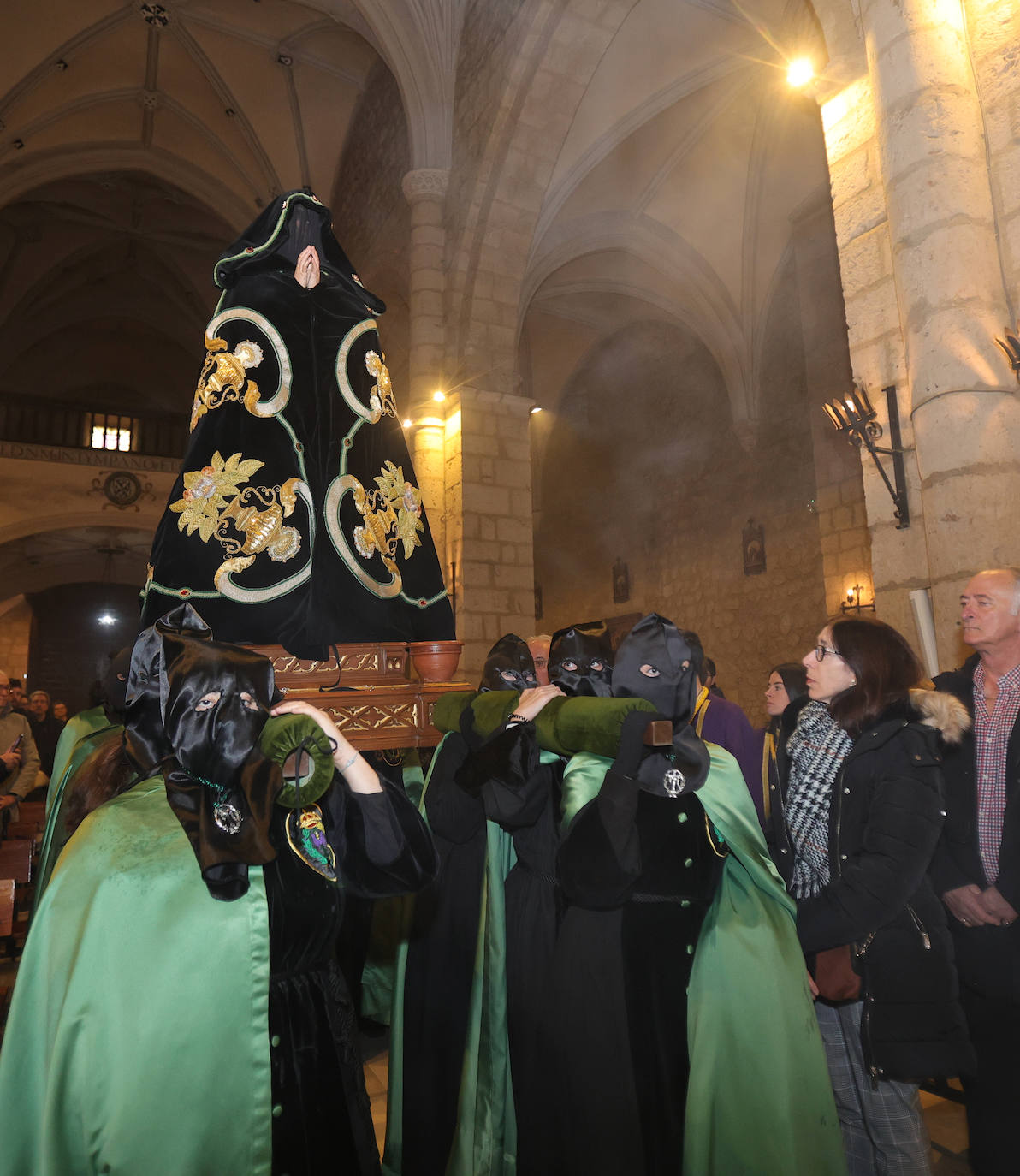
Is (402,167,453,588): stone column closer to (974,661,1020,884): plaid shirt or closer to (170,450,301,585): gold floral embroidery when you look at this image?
(170,450,301,585): gold floral embroidery

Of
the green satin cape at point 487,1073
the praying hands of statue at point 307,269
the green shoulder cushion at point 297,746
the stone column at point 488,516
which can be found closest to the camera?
the green shoulder cushion at point 297,746

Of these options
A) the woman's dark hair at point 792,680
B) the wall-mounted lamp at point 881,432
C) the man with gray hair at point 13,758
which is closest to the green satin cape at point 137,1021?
the woman's dark hair at point 792,680

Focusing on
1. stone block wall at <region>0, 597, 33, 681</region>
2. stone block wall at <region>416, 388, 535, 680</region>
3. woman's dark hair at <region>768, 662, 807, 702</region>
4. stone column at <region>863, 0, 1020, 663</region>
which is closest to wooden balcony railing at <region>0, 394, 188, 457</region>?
stone block wall at <region>0, 597, 33, 681</region>

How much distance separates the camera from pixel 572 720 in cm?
165

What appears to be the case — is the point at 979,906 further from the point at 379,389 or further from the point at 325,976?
the point at 379,389

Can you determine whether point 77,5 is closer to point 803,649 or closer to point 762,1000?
point 803,649

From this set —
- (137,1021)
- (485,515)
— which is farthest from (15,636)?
(137,1021)

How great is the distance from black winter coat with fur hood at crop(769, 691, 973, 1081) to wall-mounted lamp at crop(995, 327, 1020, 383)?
2.05 m

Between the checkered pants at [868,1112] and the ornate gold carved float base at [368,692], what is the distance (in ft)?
4.01

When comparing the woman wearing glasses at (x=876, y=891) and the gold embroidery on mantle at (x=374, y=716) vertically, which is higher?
the gold embroidery on mantle at (x=374, y=716)

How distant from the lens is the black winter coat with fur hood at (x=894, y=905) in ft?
5.69

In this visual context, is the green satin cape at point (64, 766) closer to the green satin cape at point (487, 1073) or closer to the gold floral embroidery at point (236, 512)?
the gold floral embroidery at point (236, 512)

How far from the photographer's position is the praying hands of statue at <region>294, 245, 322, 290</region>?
2.40 metres

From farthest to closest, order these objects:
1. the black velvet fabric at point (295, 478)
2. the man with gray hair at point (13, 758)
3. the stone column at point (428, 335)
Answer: the stone column at point (428, 335)
the man with gray hair at point (13, 758)
the black velvet fabric at point (295, 478)
